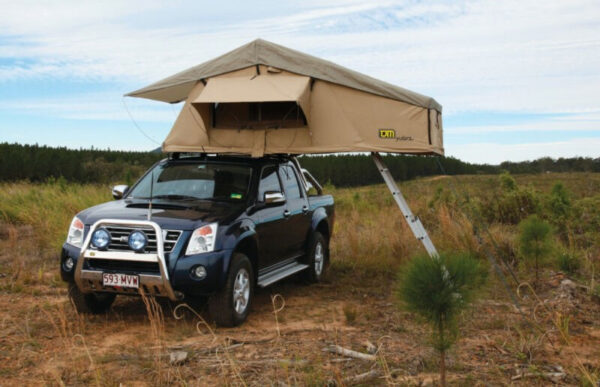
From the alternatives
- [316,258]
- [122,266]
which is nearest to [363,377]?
[122,266]

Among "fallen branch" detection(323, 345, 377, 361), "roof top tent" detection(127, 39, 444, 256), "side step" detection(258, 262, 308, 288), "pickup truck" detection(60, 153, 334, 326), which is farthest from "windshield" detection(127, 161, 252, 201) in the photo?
"fallen branch" detection(323, 345, 377, 361)

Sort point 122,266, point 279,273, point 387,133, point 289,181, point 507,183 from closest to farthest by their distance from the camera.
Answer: point 122,266
point 279,273
point 387,133
point 289,181
point 507,183

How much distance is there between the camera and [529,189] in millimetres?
16344

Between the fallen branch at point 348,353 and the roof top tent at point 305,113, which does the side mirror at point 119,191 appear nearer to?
the roof top tent at point 305,113

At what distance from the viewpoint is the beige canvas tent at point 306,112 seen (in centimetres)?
863

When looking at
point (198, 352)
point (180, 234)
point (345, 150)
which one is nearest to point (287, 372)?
point (198, 352)

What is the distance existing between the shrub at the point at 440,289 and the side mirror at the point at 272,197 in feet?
11.8

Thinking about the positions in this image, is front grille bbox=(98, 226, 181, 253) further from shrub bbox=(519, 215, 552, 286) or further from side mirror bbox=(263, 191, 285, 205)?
shrub bbox=(519, 215, 552, 286)

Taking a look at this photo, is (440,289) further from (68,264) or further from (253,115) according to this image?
(253,115)

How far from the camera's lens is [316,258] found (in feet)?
32.1

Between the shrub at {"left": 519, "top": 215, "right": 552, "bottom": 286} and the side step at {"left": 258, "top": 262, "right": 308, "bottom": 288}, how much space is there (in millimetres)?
3144

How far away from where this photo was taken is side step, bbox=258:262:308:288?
7613mm

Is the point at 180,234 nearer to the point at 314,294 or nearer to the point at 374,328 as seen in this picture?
the point at 374,328

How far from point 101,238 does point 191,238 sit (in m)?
0.98
